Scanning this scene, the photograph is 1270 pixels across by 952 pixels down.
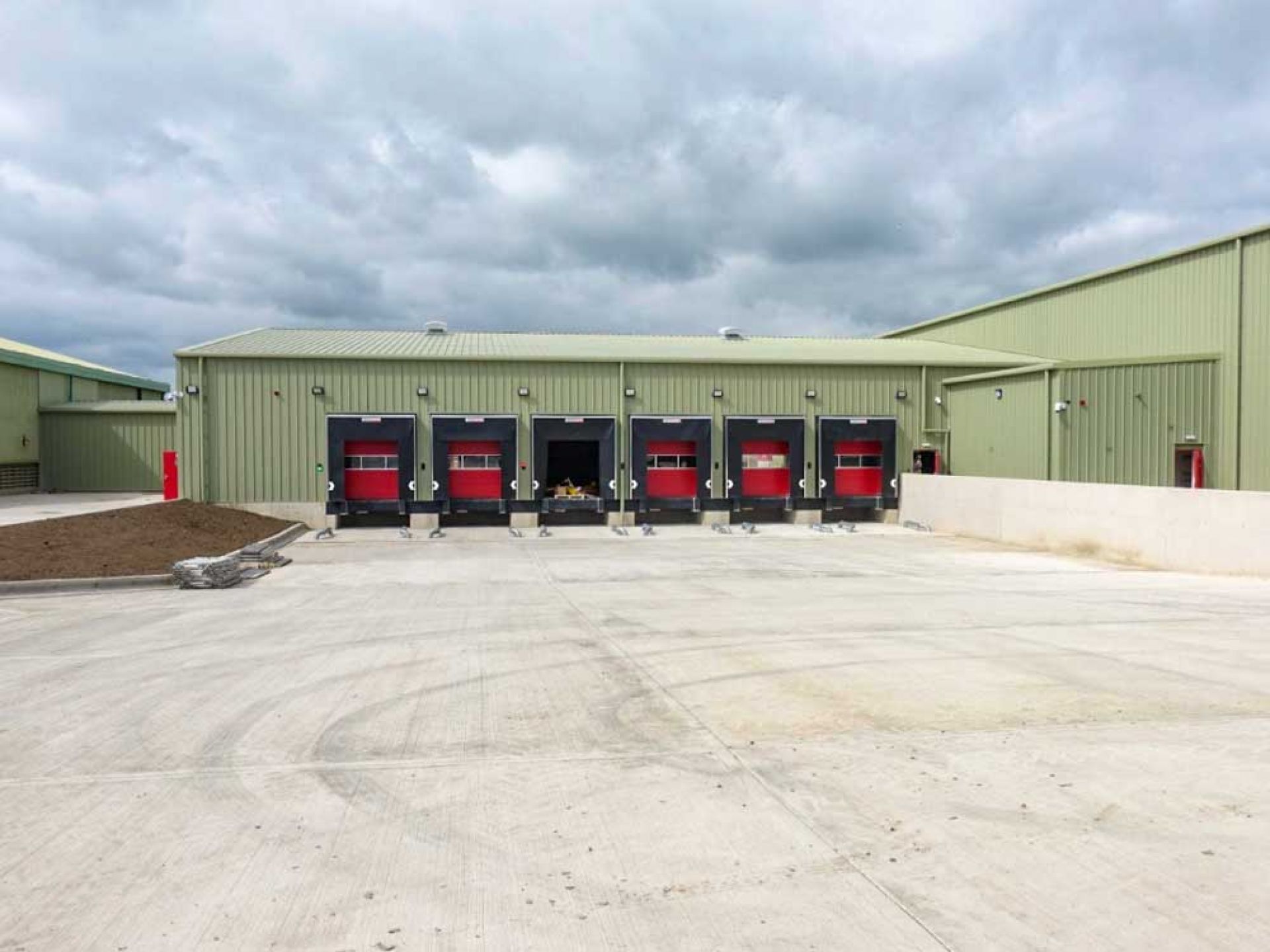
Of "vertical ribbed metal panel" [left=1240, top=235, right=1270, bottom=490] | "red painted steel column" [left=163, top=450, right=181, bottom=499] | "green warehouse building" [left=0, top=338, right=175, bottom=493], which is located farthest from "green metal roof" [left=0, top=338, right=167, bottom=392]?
"vertical ribbed metal panel" [left=1240, top=235, right=1270, bottom=490]

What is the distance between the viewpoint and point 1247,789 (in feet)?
16.7

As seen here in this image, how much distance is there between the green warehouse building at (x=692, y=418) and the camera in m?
22.6

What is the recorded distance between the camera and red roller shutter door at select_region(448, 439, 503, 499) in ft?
89.6

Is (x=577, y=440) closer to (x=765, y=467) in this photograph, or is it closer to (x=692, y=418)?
(x=692, y=418)

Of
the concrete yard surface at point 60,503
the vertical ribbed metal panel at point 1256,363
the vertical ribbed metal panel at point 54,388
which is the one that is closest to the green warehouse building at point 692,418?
the vertical ribbed metal panel at point 1256,363

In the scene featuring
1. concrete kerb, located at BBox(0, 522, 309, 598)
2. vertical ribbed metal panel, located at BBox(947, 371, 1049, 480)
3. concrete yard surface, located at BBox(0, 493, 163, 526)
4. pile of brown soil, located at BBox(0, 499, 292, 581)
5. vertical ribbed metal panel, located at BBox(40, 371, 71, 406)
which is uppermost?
vertical ribbed metal panel, located at BBox(40, 371, 71, 406)

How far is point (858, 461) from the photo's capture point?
29234 millimetres

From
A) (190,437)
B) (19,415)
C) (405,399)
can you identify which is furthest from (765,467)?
(19,415)

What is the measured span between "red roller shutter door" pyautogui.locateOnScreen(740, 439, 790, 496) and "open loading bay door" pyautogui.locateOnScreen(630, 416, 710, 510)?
125cm

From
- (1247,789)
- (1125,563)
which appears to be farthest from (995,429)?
(1247,789)

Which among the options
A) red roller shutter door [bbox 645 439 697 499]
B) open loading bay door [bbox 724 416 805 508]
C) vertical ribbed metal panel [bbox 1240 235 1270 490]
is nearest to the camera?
vertical ribbed metal panel [bbox 1240 235 1270 490]

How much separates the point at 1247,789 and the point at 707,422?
23541mm

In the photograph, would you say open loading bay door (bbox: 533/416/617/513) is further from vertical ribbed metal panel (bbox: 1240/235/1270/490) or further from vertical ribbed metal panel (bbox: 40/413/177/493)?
vertical ribbed metal panel (bbox: 1240/235/1270/490)

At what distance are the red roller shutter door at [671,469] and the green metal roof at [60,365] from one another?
22.3m
